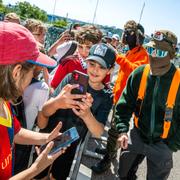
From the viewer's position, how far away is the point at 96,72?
2.98 m

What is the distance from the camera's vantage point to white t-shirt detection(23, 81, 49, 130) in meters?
2.95

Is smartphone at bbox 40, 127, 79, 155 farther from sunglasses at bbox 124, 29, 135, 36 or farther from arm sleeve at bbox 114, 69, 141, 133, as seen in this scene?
sunglasses at bbox 124, 29, 135, 36

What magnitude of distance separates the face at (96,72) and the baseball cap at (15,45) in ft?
3.95

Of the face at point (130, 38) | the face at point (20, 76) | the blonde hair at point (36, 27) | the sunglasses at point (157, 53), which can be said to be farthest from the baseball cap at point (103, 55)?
the blonde hair at point (36, 27)

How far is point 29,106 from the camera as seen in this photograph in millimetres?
2947

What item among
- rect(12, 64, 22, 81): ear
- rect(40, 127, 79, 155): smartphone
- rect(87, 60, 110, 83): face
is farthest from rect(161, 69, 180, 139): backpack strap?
rect(12, 64, 22, 81): ear

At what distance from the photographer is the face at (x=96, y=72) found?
297cm

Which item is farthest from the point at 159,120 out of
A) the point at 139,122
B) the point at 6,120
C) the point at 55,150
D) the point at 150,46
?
the point at 6,120

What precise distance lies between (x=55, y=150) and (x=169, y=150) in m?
1.41

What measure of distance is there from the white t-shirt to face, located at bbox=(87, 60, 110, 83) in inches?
20.4

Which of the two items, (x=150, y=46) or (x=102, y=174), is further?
(x=102, y=174)

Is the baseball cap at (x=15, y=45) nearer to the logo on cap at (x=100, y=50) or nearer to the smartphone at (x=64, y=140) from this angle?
the smartphone at (x=64, y=140)

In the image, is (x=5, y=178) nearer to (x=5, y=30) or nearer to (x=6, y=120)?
(x=6, y=120)

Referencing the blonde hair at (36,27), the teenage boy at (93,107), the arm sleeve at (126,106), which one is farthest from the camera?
the blonde hair at (36,27)
